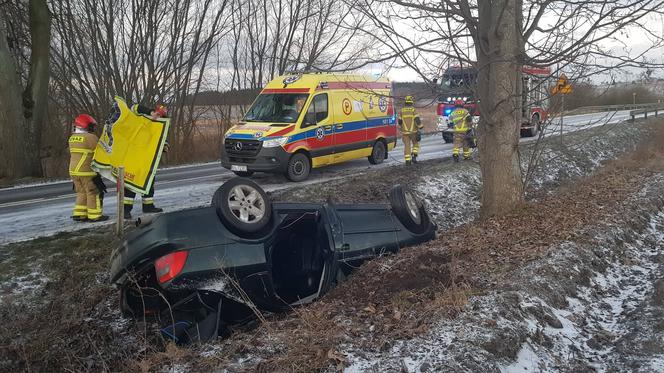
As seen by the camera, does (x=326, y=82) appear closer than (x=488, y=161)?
No

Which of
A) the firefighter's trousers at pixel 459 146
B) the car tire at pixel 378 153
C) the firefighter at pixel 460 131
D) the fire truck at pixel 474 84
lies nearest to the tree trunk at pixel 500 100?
the fire truck at pixel 474 84

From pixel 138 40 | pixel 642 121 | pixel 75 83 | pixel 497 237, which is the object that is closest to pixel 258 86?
pixel 138 40

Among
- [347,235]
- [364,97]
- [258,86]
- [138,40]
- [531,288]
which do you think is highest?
[138,40]

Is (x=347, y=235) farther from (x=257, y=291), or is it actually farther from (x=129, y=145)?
(x=129, y=145)

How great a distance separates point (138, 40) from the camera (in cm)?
2128

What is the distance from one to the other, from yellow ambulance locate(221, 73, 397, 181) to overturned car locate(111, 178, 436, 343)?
627 cm

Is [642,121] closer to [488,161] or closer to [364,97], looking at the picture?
[364,97]

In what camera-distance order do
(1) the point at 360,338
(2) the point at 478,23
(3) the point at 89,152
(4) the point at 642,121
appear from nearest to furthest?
(1) the point at 360,338, (2) the point at 478,23, (3) the point at 89,152, (4) the point at 642,121

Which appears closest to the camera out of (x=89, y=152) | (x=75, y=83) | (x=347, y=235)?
(x=347, y=235)

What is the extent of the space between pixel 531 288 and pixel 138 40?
20373 mm

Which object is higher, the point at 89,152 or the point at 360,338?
the point at 89,152

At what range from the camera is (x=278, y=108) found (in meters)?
12.1

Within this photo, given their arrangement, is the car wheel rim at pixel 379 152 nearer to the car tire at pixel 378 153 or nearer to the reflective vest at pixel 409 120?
the car tire at pixel 378 153

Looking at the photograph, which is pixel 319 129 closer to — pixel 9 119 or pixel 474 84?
pixel 474 84
